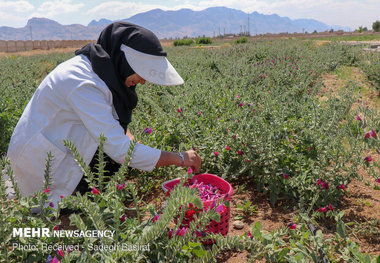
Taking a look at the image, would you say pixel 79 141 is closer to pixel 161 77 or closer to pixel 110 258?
pixel 161 77

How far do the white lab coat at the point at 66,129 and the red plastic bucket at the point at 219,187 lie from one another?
230 mm

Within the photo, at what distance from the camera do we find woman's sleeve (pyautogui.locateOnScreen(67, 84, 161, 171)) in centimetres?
Answer: 193

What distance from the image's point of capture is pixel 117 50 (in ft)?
6.94

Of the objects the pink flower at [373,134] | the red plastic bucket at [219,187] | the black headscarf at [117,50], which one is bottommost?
the red plastic bucket at [219,187]

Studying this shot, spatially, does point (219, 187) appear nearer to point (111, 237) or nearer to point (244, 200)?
point (244, 200)

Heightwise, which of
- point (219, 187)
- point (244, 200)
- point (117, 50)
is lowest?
point (244, 200)

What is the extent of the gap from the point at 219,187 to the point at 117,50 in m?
1.17

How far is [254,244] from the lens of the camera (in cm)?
150

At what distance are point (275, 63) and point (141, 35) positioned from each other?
6.12 meters

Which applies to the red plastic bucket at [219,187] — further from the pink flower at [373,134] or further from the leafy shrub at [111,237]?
the pink flower at [373,134]

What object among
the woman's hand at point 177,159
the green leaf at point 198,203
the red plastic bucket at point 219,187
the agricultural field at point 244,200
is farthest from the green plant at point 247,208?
the green leaf at point 198,203

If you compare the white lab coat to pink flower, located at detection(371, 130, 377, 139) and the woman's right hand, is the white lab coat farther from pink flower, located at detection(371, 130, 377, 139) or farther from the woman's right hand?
pink flower, located at detection(371, 130, 377, 139)

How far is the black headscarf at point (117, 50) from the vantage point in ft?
6.65

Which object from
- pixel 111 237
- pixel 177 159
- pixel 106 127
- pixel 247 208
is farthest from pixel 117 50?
pixel 247 208
